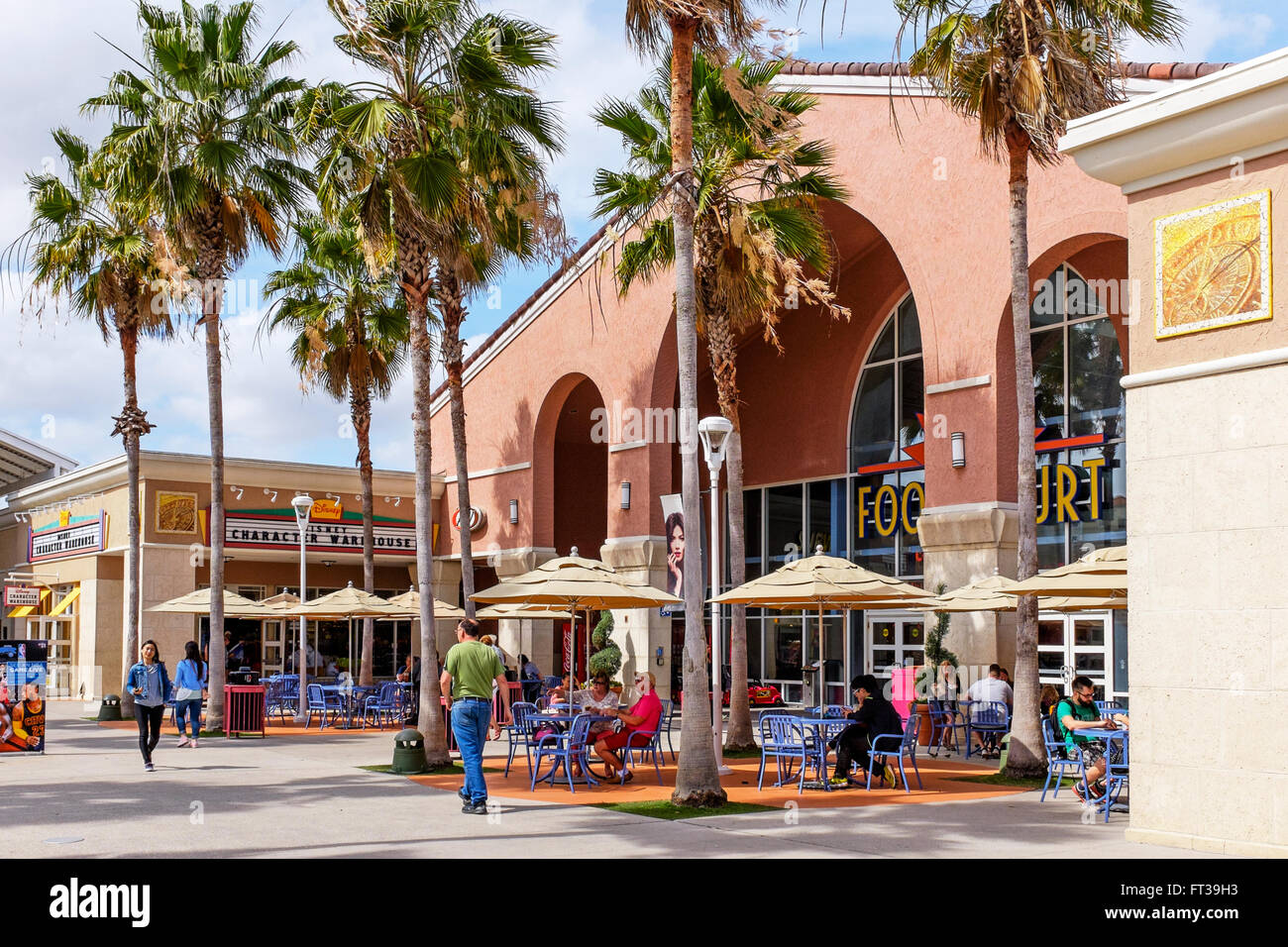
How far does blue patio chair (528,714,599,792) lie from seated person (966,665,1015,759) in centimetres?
660

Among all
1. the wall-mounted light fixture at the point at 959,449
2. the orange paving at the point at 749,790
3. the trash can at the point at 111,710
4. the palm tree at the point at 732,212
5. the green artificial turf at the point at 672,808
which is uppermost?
the palm tree at the point at 732,212

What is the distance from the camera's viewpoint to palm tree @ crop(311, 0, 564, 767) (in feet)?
54.5

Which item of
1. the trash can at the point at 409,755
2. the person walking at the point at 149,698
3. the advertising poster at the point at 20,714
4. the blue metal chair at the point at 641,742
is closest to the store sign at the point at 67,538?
the advertising poster at the point at 20,714

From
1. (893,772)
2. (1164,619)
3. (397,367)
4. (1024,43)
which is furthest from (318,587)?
(1164,619)

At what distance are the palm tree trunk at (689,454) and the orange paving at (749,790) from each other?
35.8 inches

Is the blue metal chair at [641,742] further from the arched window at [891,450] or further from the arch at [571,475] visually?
the arch at [571,475]

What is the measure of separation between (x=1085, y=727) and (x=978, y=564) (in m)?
8.19

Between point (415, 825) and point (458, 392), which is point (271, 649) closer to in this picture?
point (458, 392)

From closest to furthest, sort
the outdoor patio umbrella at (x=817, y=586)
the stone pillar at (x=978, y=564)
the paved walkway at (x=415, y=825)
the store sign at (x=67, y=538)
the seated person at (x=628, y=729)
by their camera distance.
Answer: the paved walkway at (x=415, y=825) < the seated person at (x=628, y=729) < the outdoor patio umbrella at (x=817, y=586) < the stone pillar at (x=978, y=564) < the store sign at (x=67, y=538)

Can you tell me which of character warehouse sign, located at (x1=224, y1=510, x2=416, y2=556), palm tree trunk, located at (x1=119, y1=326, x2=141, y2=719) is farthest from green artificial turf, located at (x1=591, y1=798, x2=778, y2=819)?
character warehouse sign, located at (x1=224, y1=510, x2=416, y2=556)

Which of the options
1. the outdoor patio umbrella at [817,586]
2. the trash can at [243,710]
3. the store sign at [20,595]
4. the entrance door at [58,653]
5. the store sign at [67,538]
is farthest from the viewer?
the entrance door at [58,653]

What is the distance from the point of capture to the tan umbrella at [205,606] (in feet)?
82.2

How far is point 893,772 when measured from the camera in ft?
50.0
